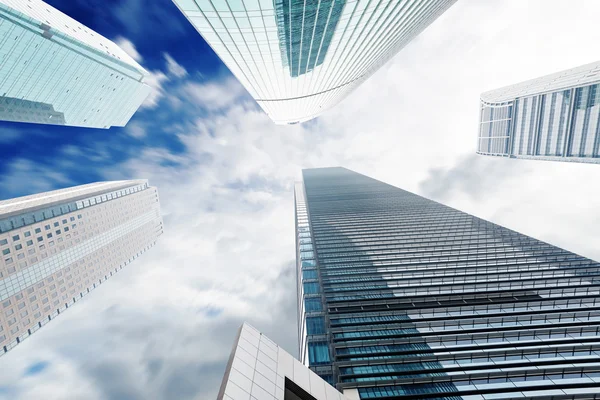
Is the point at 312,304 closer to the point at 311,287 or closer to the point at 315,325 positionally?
the point at 315,325

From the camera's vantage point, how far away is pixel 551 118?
12294 centimetres

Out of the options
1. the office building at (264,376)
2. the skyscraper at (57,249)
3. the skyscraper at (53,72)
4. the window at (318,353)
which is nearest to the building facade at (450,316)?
the window at (318,353)

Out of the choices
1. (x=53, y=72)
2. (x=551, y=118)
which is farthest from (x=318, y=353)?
(x=551, y=118)

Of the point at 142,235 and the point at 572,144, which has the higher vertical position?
the point at 572,144

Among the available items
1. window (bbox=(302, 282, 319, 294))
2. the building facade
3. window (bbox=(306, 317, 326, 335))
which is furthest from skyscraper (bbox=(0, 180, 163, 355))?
window (bbox=(306, 317, 326, 335))

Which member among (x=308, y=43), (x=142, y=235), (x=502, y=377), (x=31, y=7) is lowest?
(x=142, y=235)

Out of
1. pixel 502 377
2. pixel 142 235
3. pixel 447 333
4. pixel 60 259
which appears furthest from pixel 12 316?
pixel 502 377

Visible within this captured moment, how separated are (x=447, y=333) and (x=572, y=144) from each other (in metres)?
119

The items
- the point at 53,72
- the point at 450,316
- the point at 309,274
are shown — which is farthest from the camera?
the point at 53,72

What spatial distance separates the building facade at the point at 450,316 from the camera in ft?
97.1

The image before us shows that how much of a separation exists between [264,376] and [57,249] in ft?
261

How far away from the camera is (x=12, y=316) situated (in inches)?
2263

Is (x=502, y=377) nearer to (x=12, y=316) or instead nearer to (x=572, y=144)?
(x=12, y=316)

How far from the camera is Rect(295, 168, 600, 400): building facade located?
29.6 meters
